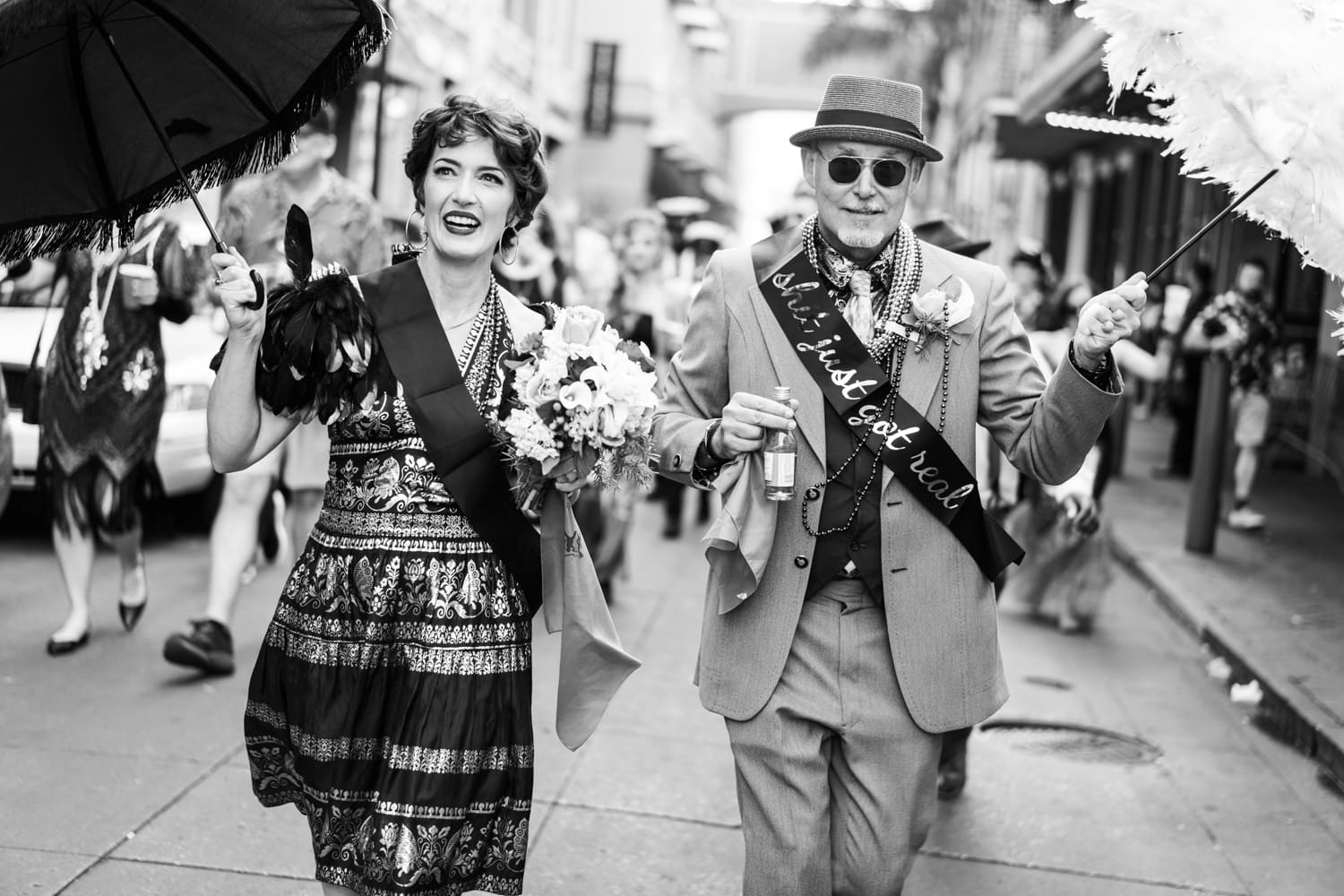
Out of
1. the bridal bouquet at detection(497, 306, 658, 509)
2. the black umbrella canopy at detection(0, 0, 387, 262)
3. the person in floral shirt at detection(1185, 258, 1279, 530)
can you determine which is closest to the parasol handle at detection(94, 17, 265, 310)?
the black umbrella canopy at detection(0, 0, 387, 262)

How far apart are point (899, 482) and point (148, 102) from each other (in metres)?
1.96

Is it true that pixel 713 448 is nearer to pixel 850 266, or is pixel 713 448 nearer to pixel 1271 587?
pixel 850 266

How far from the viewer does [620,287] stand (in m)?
10.4

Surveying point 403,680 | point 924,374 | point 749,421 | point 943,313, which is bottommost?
point 403,680

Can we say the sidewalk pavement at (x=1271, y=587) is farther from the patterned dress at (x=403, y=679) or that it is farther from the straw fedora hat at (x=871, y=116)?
the patterned dress at (x=403, y=679)

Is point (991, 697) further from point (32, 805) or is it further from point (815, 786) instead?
point (32, 805)

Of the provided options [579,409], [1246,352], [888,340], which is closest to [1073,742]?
[888,340]

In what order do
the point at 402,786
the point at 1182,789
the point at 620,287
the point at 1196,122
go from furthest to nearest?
the point at 620,287 → the point at 1182,789 → the point at 402,786 → the point at 1196,122

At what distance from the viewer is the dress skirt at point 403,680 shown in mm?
3287

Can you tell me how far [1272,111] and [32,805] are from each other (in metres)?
3.99

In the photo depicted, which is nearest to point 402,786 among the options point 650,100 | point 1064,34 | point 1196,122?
point 1196,122

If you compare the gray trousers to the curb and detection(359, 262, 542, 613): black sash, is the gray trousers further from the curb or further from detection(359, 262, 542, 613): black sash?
the curb

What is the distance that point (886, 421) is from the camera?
3.46 metres

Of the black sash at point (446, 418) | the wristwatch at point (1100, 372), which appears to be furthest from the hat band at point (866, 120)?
the black sash at point (446, 418)
